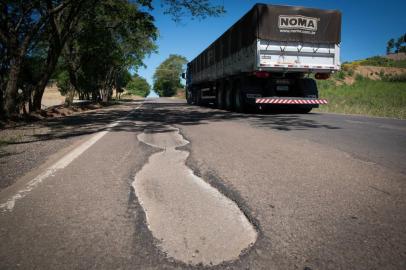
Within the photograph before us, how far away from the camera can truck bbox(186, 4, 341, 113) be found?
1160 centimetres

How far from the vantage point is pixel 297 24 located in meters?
11.8

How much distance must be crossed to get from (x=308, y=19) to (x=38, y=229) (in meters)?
12.3

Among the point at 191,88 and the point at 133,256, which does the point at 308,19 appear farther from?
the point at 191,88

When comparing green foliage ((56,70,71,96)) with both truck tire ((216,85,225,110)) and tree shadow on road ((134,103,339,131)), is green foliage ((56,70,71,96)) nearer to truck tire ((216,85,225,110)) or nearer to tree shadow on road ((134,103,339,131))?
truck tire ((216,85,225,110))

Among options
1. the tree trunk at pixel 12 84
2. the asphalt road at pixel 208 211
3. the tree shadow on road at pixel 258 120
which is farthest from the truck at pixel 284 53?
the tree trunk at pixel 12 84

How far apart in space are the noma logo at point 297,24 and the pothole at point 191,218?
992 cm

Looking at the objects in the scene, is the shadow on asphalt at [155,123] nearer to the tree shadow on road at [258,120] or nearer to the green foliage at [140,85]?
the tree shadow on road at [258,120]

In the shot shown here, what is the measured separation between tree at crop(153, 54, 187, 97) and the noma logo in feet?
300

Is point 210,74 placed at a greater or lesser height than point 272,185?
greater

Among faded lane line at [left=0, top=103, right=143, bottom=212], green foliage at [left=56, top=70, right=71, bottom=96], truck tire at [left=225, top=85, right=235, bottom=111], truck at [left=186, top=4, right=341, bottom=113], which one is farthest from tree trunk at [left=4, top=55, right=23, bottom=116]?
green foliage at [left=56, top=70, right=71, bottom=96]

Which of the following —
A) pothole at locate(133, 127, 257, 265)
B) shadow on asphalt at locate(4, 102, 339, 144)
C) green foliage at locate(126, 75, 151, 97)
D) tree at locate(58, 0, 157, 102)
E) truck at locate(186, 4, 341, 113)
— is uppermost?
green foliage at locate(126, 75, 151, 97)

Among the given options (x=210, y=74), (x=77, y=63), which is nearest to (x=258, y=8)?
(x=210, y=74)

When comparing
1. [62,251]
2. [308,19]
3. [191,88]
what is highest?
[308,19]

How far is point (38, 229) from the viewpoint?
2.15 m
